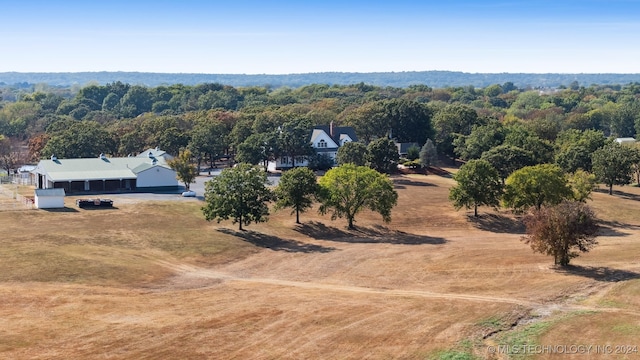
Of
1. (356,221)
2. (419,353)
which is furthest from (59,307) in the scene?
(356,221)

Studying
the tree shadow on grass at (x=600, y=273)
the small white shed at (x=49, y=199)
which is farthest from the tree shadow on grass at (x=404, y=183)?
the small white shed at (x=49, y=199)

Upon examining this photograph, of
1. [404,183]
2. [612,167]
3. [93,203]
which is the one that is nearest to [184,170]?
[93,203]

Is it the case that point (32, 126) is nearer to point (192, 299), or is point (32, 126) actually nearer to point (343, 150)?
point (343, 150)

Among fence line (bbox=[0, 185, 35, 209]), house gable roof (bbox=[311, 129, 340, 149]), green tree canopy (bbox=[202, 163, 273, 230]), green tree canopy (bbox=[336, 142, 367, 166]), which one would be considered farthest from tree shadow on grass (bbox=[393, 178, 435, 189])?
fence line (bbox=[0, 185, 35, 209])

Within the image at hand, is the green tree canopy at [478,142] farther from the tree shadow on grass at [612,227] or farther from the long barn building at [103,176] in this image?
the long barn building at [103,176]

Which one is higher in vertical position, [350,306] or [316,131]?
[316,131]

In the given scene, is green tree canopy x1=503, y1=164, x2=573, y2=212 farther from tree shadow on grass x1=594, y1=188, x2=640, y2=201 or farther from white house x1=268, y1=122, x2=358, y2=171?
white house x1=268, y1=122, x2=358, y2=171

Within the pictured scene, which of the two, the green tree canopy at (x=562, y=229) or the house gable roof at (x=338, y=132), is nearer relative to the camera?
the green tree canopy at (x=562, y=229)
